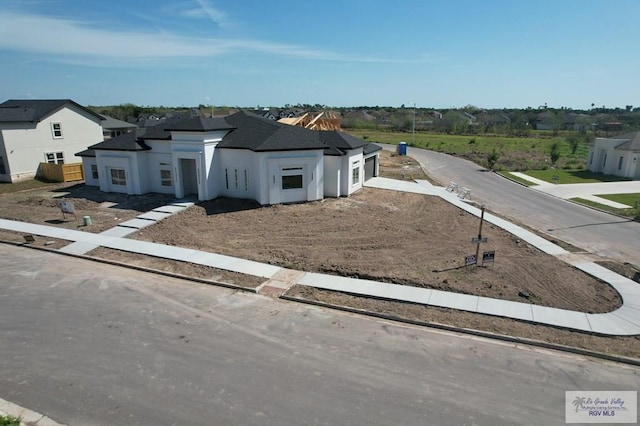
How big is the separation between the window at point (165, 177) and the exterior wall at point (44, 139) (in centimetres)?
1531

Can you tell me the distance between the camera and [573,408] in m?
8.97

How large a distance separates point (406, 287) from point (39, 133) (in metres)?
35.9

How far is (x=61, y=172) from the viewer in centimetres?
3459

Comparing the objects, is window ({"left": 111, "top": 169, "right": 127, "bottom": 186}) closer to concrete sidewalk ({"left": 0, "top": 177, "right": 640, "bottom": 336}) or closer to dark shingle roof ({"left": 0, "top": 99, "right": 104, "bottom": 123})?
concrete sidewalk ({"left": 0, "top": 177, "right": 640, "bottom": 336})

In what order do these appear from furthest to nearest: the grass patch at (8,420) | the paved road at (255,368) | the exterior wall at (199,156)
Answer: the exterior wall at (199,156) < the paved road at (255,368) < the grass patch at (8,420)

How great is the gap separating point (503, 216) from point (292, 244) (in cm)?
1474

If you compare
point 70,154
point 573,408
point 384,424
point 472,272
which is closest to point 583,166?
point 472,272

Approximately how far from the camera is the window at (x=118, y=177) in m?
29.1

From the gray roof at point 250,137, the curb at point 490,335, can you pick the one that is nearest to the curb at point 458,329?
the curb at point 490,335

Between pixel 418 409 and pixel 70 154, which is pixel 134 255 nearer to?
pixel 418 409

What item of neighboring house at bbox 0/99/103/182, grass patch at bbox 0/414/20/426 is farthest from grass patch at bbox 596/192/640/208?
neighboring house at bbox 0/99/103/182

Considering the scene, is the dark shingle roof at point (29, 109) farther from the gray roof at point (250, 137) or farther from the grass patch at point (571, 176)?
the grass patch at point (571, 176)

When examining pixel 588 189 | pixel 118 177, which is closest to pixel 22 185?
pixel 118 177

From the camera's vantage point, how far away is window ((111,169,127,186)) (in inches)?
1147
